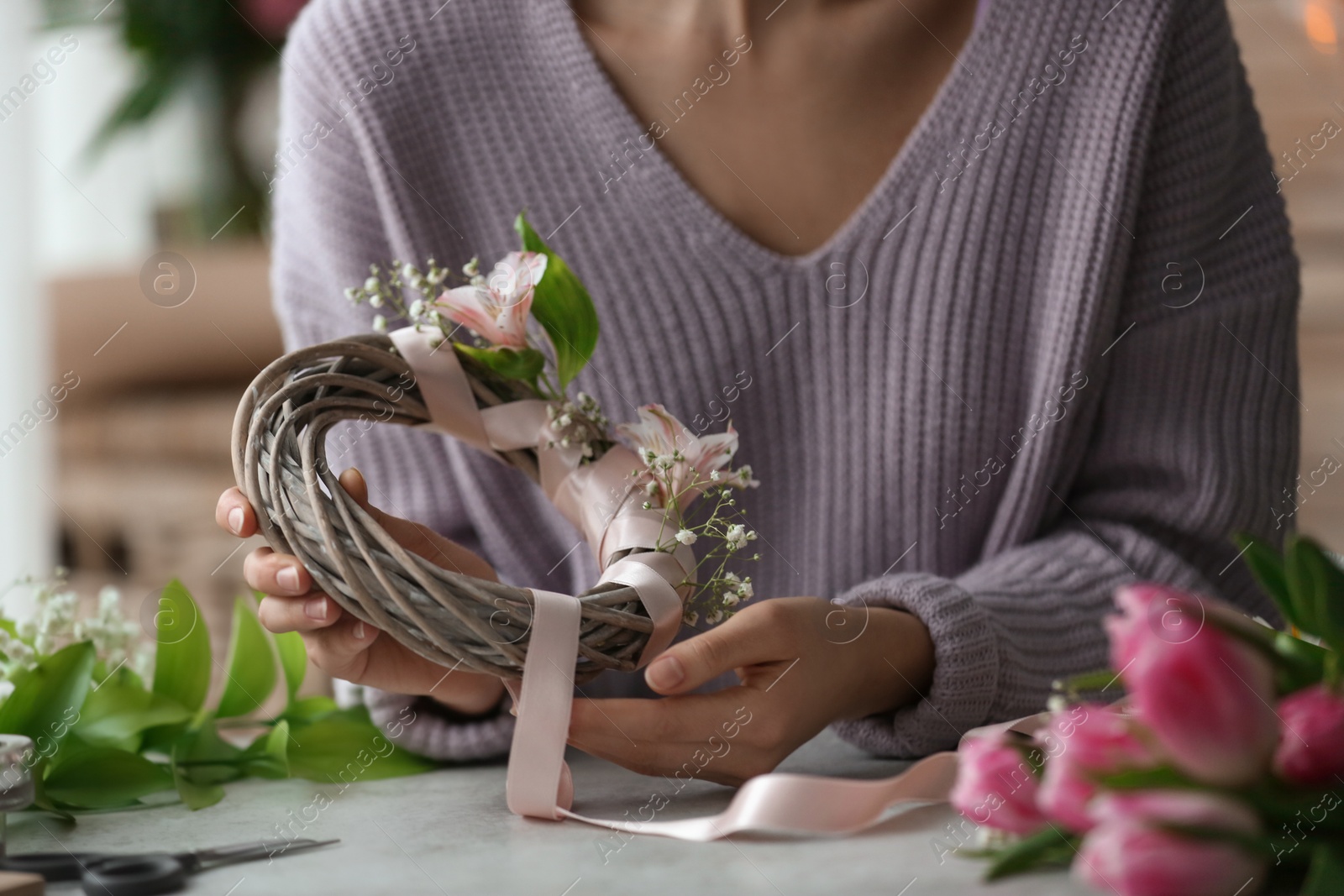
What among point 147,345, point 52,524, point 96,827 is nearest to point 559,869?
point 96,827

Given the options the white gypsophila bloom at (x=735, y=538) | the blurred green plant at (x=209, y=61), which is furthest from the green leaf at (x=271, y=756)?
the blurred green plant at (x=209, y=61)

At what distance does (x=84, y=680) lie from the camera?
714 mm

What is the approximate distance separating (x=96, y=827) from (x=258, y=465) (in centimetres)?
22

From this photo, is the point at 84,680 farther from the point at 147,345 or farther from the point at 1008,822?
the point at 147,345

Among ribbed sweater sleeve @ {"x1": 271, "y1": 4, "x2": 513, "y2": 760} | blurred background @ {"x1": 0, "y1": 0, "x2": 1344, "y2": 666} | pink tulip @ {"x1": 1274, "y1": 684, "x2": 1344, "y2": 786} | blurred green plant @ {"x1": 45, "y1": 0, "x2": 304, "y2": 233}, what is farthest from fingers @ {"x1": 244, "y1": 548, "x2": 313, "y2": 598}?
blurred green plant @ {"x1": 45, "y1": 0, "x2": 304, "y2": 233}

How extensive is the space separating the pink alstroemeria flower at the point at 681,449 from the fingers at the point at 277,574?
0.19 m

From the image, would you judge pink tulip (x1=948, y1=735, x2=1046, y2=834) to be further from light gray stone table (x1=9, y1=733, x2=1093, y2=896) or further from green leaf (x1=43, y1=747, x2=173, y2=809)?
green leaf (x1=43, y1=747, x2=173, y2=809)

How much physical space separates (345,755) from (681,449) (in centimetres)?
32

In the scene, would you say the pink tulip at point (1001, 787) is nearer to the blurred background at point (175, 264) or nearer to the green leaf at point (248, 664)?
the green leaf at point (248, 664)

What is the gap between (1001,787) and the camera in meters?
0.41

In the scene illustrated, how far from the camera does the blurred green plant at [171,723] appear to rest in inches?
26.9

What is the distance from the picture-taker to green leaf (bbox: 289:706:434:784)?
0.75 metres

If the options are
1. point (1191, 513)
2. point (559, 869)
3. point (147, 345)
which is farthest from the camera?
point (147, 345)

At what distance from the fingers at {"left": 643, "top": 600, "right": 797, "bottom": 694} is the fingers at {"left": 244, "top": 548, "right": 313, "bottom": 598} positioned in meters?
0.18
